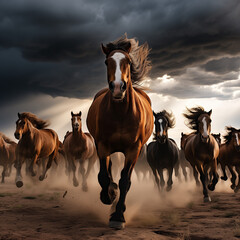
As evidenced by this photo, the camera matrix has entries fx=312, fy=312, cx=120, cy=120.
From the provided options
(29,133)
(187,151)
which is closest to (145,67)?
(187,151)

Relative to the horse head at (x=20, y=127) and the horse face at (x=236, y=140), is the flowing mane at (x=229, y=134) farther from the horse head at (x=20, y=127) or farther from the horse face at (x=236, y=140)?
the horse head at (x=20, y=127)

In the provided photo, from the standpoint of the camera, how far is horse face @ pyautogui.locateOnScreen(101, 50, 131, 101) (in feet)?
14.6

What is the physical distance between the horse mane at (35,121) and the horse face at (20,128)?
1.09 feet

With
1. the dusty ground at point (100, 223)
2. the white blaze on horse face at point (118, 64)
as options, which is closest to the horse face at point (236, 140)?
the dusty ground at point (100, 223)

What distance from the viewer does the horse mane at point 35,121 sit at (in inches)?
462

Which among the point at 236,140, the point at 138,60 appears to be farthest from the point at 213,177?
the point at 138,60

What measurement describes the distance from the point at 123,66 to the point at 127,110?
2.73 feet

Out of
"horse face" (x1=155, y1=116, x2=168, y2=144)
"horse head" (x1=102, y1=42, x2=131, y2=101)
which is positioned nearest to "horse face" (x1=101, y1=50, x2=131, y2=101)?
"horse head" (x1=102, y1=42, x2=131, y2=101)

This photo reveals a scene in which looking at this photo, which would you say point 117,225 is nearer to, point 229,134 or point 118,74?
point 118,74

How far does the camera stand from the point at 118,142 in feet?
17.4

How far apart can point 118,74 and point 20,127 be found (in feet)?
23.5

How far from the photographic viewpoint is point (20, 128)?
10758 mm

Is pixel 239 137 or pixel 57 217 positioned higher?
pixel 239 137

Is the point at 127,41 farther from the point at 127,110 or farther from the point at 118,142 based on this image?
the point at 118,142
